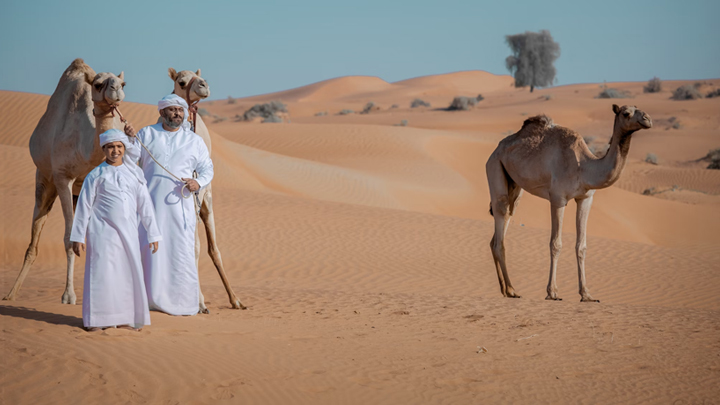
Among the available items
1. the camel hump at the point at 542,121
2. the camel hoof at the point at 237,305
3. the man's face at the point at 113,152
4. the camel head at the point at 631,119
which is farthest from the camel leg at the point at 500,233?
the man's face at the point at 113,152

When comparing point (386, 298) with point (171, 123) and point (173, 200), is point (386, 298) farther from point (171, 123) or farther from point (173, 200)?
point (171, 123)

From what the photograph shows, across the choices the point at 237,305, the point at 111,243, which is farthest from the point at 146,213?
the point at 237,305

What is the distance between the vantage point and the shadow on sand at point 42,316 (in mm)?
5969

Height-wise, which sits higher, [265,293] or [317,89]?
[317,89]

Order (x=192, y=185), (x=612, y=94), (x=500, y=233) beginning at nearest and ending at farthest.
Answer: (x=192, y=185), (x=500, y=233), (x=612, y=94)

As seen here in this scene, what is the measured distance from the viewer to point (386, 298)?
9195mm

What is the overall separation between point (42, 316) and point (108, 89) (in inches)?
91.2

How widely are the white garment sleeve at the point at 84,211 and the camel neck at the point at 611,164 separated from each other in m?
6.29

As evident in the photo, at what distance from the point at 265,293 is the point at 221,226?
5666 millimetres

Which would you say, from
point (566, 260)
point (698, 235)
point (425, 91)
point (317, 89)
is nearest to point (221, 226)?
point (566, 260)

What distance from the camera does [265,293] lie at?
A: 966 centimetres

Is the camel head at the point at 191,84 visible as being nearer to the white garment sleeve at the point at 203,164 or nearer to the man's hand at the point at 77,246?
the white garment sleeve at the point at 203,164

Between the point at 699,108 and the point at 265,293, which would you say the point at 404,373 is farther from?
the point at 699,108

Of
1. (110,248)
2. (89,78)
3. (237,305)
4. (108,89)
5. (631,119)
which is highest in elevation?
(89,78)
